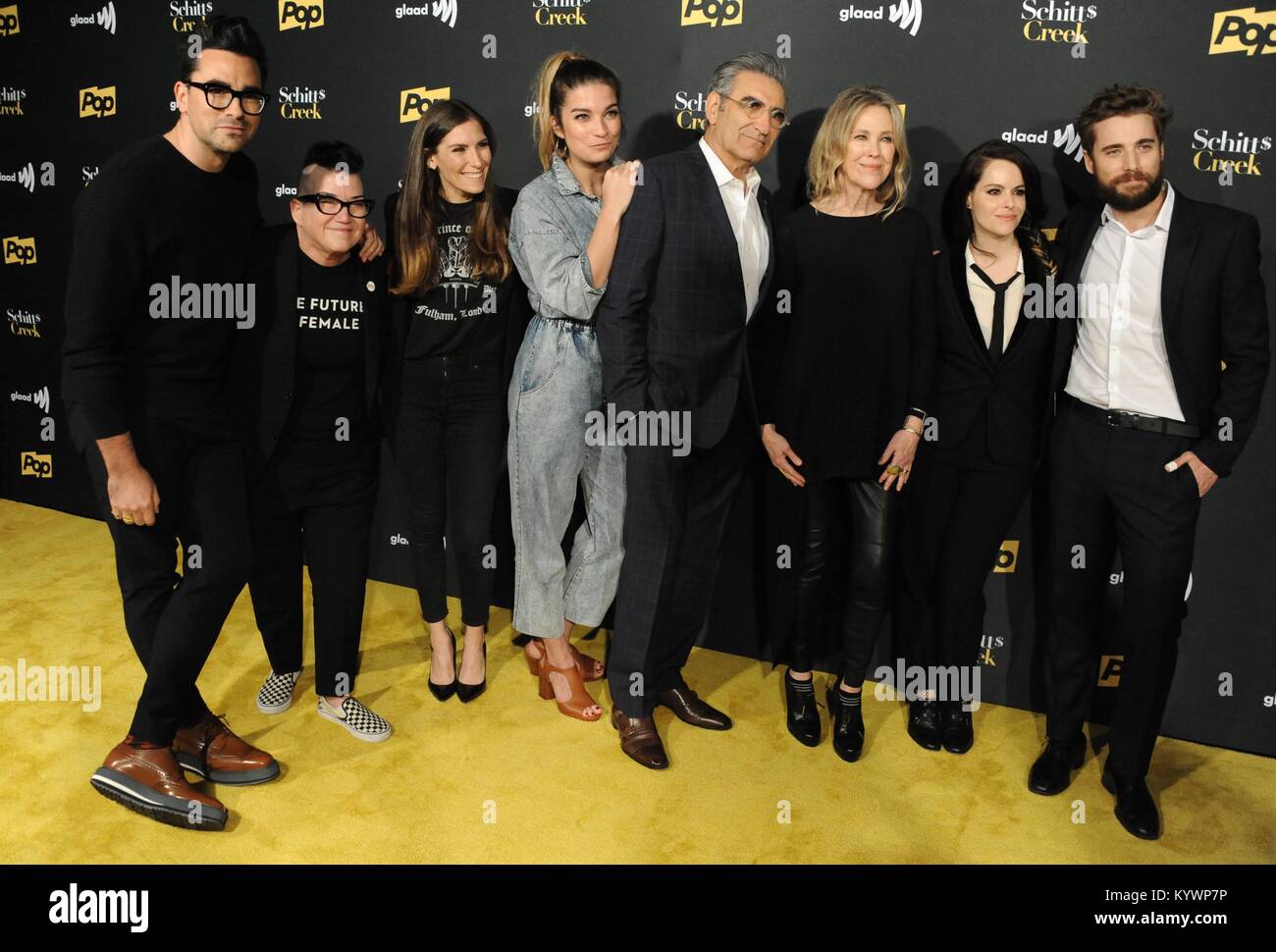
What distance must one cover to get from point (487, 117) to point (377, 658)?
1.92m

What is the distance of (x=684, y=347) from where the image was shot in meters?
2.71

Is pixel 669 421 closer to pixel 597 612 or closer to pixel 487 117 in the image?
pixel 597 612

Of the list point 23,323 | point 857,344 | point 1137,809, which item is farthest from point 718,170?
point 23,323

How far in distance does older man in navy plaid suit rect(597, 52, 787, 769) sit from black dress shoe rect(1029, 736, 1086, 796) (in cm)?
102

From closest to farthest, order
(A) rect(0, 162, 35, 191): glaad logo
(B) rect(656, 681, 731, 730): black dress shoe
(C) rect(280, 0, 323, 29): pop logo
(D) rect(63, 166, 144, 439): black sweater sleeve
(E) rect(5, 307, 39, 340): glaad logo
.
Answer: (D) rect(63, 166, 144, 439): black sweater sleeve < (B) rect(656, 681, 731, 730): black dress shoe < (C) rect(280, 0, 323, 29): pop logo < (A) rect(0, 162, 35, 191): glaad logo < (E) rect(5, 307, 39, 340): glaad logo

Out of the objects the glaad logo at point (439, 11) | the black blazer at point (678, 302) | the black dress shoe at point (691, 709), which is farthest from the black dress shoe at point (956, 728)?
the glaad logo at point (439, 11)

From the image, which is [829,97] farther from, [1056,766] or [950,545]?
[1056,766]

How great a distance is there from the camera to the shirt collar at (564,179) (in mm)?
2812

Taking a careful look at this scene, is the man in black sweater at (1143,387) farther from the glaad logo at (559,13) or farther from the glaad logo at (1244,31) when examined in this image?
the glaad logo at (559,13)

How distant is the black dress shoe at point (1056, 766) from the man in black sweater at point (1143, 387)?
14cm

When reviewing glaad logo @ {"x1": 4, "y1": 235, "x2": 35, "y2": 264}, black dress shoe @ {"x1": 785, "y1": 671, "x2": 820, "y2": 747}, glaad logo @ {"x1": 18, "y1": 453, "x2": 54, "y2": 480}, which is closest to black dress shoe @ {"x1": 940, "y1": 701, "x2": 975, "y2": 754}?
black dress shoe @ {"x1": 785, "y1": 671, "x2": 820, "y2": 747}

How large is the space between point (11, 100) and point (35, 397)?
1.35 metres

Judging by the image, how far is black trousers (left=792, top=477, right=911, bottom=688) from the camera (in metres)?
2.86

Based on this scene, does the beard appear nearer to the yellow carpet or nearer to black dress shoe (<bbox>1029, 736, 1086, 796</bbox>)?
black dress shoe (<bbox>1029, 736, 1086, 796</bbox>)
